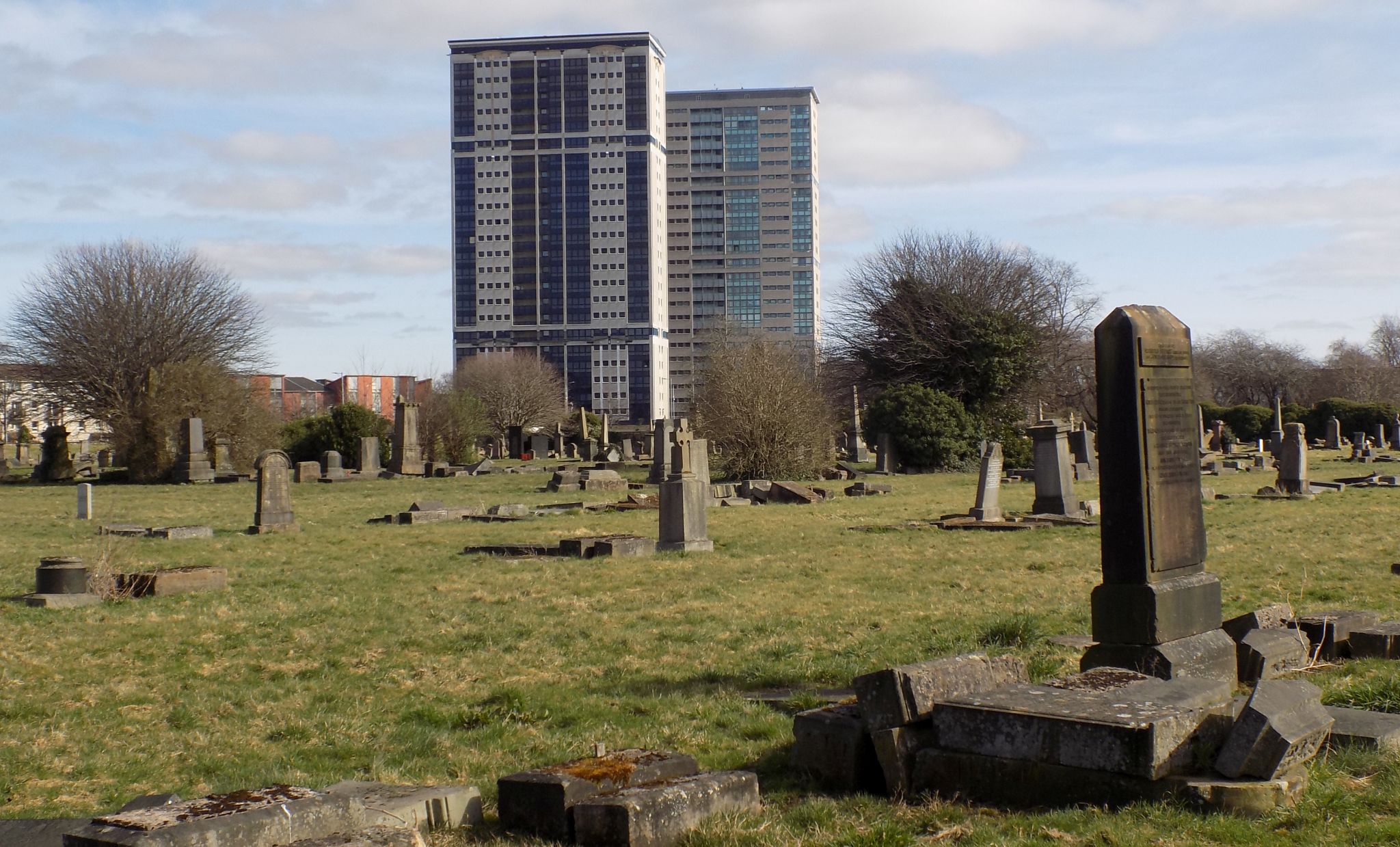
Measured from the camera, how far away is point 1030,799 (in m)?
5.04

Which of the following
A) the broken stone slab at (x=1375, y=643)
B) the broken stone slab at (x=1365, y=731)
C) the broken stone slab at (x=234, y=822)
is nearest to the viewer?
the broken stone slab at (x=234, y=822)

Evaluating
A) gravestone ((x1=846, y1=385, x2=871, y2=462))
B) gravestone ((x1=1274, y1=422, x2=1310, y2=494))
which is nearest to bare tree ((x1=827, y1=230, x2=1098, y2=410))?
gravestone ((x1=846, y1=385, x2=871, y2=462))

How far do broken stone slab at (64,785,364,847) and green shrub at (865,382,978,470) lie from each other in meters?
35.5

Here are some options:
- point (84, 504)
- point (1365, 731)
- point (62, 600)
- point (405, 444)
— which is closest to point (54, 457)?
point (405, 444)

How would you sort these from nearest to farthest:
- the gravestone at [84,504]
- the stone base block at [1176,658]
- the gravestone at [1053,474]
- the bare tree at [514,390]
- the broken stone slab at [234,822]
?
the broken stone slab at [234,822] < the stone base block at [1176,658] < the gravestone at [1053,474] < the gravestone at [84,504] < the bare tree at [514,390]

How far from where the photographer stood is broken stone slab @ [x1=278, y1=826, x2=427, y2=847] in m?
3.91

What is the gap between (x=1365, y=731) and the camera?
5406 millimetres

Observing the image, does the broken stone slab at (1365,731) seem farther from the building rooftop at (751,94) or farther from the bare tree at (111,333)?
the building rooftop at (751,94)

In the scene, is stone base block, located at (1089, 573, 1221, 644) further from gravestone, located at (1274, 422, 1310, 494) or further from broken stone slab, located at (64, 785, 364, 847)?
gravestone, located at (1274, 422, 1310, 494)

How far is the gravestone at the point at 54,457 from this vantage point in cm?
4212

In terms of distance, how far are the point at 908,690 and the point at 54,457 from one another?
44.1 metres

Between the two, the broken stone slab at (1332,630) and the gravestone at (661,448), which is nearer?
the broken stone slab at (1332,630)

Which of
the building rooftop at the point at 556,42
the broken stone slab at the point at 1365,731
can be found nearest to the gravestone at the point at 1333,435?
the broken stone slab at the point at 1365,731

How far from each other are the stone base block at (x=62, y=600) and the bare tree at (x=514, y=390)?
55605 mm
